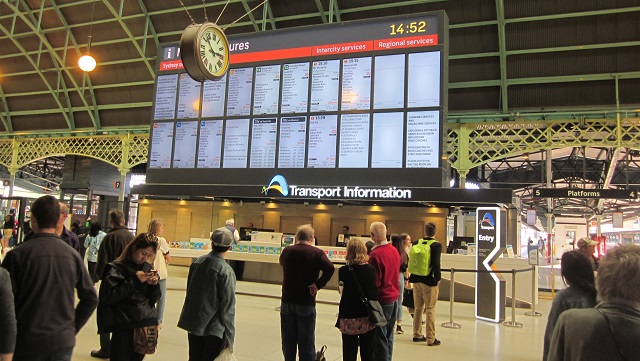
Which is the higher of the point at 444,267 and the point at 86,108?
the point at 86,108

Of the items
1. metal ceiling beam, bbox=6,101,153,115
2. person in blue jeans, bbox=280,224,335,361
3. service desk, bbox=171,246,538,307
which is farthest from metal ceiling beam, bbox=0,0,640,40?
person in blue jeans, bbox=280,224,335,361

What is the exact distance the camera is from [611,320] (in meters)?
1.75

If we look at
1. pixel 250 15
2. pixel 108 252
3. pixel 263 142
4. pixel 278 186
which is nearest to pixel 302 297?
pixel 108 252

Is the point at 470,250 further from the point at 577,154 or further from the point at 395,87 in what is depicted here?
the point at 577,154

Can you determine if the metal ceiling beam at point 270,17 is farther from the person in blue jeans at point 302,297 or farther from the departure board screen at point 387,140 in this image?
the person in blue jeans at point 302,297

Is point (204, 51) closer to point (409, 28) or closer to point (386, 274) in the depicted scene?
point (409, 28)

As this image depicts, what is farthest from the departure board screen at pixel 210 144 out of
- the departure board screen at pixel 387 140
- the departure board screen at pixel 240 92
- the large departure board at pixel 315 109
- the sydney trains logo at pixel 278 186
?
the departure board screen at pixel 387 140

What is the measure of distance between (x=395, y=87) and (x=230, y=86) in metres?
4.18

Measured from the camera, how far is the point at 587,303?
2.86 m

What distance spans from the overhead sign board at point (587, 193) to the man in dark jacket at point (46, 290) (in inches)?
531

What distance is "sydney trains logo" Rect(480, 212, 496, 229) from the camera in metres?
8.50

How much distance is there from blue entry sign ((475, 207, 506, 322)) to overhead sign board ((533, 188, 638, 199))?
19.3 feet

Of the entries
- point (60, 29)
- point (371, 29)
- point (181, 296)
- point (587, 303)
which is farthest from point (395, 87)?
point (60, 29)

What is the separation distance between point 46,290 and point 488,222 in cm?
757
